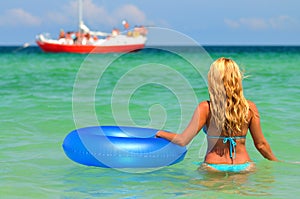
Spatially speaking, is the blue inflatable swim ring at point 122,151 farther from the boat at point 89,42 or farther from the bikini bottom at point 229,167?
the boat at point 89,42

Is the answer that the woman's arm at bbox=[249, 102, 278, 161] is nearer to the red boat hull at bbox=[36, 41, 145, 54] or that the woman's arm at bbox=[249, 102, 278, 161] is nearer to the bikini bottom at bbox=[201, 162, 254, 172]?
the bikini bottom at bbox=[201, 162, 254, 172]

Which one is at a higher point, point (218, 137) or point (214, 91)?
point (214, 91)

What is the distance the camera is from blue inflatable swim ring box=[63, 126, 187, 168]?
409 centimetres

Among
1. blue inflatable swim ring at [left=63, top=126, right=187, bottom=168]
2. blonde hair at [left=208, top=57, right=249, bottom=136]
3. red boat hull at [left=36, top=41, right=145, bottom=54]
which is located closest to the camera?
blonde hair at [left=208, top=57, right=249, bottom=136]

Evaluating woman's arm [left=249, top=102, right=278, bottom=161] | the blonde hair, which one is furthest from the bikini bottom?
the blonde hair

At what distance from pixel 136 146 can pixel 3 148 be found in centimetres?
237

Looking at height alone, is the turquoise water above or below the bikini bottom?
below

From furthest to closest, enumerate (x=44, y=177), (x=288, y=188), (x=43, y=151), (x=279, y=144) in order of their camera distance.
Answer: (x=279, y=144) < (x=43, y=151) < (x=44, y=177) < (x=288, y=188)

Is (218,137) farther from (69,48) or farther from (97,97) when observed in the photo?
(69,48)

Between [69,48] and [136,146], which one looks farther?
[69,48]

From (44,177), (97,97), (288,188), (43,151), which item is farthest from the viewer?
(97,97)

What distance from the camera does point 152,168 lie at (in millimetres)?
4469

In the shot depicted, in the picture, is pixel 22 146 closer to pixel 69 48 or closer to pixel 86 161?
pixel 86 161

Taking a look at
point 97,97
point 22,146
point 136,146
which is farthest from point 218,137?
point 97,97
